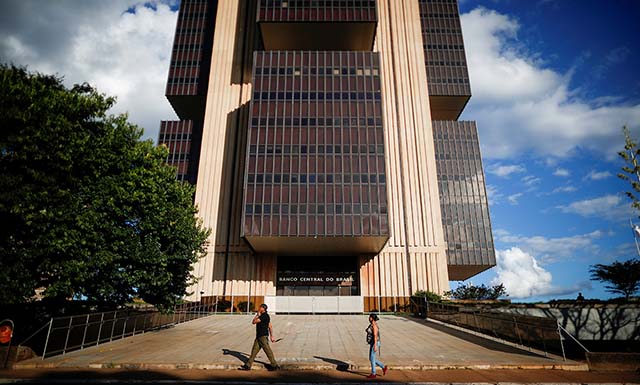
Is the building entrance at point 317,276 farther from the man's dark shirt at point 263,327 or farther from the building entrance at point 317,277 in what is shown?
the man's dark shirt at point 263,327

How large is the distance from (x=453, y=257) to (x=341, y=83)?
36051mm

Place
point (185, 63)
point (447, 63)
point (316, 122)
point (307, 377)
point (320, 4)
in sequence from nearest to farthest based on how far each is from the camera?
1. point (307, 377)
2. point (316, 122)
3. point (320, 4)
4. point (185, 63)
5. point (447, 63)

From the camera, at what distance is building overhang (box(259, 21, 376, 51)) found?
160ft

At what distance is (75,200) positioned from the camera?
46.9 feet

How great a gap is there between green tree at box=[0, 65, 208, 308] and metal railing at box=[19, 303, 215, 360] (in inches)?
45.0

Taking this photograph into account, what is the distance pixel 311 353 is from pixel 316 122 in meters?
32.7

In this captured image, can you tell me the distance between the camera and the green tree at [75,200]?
42.4 ft

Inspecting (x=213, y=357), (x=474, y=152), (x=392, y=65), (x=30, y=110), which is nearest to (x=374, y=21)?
(x=392, y=65)

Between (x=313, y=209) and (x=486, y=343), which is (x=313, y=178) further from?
(x=486, y=343)

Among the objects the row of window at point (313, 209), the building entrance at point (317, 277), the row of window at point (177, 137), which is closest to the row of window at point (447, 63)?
the row of window at point (313, 209)

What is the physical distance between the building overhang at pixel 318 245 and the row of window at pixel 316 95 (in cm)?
1825

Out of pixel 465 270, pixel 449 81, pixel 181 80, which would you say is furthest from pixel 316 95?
pixel 465 270

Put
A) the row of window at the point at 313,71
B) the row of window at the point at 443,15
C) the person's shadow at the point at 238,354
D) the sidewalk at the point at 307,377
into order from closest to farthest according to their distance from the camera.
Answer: the sidewalk at the point at 307,377 → the person's shadow at the point at 238,354 → the row of window at the point at 313,71 → the row of window at the point at 443,15

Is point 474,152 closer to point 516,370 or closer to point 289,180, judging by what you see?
point 289,180
